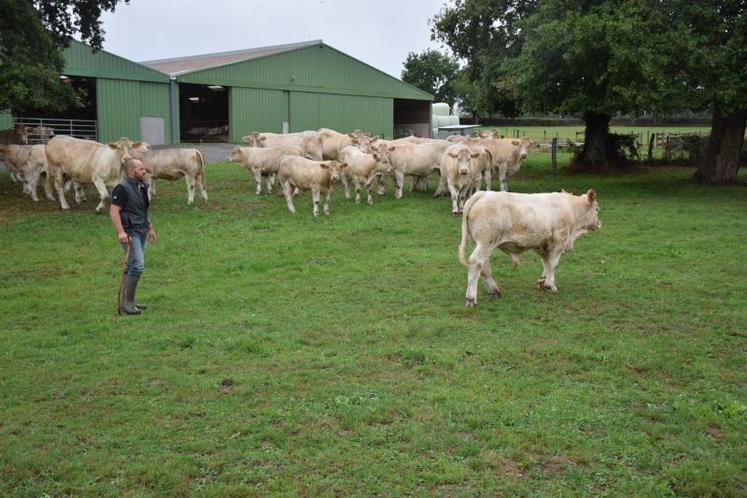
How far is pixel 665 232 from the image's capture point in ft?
54.4

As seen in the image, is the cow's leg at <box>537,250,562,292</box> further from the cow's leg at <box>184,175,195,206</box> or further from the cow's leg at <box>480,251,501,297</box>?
the cow's leg at <box>184,175,195,206</box>

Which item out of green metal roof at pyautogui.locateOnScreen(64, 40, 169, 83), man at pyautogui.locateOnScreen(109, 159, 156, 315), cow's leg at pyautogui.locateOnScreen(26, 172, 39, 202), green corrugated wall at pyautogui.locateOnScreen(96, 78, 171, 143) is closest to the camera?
man at pyautogui.locateOnScreen(109, 159, 156, 315)

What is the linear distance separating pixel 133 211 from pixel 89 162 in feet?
32.4

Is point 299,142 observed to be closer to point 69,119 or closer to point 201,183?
point 201,183

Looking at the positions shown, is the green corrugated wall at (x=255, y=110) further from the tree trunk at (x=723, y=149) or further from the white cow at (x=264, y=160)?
the tree trunk at (x=723, y=149)

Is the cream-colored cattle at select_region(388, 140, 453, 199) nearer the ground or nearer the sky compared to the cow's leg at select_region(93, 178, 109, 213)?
nearer the sky

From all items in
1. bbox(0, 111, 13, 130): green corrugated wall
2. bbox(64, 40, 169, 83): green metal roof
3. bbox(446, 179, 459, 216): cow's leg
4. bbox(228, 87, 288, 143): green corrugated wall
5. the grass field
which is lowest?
the grass field

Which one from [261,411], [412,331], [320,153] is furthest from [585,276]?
[320,153]

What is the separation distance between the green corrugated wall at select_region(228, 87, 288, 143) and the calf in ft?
74.0

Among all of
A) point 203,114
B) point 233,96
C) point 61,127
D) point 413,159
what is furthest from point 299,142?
point 203,114

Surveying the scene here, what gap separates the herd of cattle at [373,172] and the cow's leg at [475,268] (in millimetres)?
14

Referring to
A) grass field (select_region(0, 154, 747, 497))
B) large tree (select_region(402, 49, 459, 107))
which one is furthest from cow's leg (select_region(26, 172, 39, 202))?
large tree (select_region(402, 49, 459, 107))

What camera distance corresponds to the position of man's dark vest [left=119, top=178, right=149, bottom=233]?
10.0m

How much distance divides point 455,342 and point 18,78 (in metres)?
15.1
